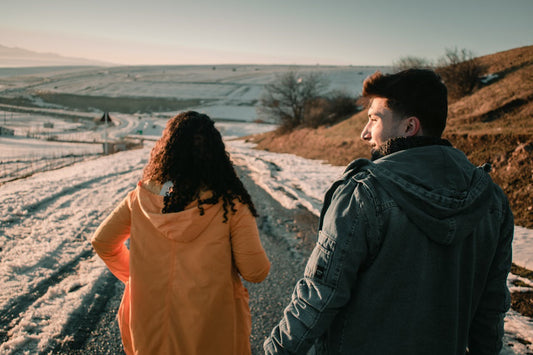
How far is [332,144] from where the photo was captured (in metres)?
19.2

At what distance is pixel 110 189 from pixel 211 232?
335 inches

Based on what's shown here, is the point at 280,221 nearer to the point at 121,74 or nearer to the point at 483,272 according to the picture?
the point at 483,272

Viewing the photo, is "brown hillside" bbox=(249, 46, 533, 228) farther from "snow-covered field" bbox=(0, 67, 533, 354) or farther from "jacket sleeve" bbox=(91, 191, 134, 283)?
"jacket sleeve" bbox=(91, 191, 134, 283)

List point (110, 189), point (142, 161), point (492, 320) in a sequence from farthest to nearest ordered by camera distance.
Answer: point (142, 161)
point (110, 189)
point (492, 320)

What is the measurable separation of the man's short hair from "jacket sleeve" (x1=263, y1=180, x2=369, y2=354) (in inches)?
19.0

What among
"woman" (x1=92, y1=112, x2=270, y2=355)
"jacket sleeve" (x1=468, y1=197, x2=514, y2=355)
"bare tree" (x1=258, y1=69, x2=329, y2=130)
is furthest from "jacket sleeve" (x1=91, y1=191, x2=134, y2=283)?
"bare tree" (x1=258, y1=69, x2=329, y2=130)

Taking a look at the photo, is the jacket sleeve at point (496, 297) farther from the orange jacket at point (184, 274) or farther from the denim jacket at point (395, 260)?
the orange jacket at point (184, 274)

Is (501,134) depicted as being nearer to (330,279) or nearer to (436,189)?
(436,189)

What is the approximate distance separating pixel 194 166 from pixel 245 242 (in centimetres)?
54

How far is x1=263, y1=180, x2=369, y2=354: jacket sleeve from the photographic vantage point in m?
1.26

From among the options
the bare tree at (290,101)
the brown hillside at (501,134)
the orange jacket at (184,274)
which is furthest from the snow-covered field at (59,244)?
the bare tree at (290,101)

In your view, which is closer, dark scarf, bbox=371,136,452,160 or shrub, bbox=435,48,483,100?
dark scarf, bbox=371,136,452,160

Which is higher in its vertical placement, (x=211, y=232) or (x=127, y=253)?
(x=211, y=232)

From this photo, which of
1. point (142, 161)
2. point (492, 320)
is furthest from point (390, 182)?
point (142, 161)
